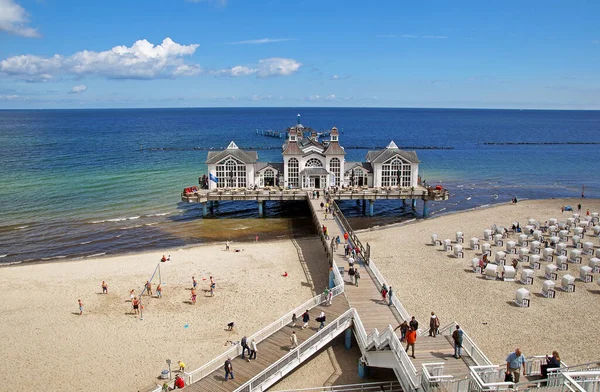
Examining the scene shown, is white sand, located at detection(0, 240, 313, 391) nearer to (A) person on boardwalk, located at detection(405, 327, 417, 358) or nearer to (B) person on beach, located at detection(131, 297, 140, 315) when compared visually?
(B) person on beach, located at detection(131, 297, 140, 315)

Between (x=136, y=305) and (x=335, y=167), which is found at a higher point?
(x=335, y=167)

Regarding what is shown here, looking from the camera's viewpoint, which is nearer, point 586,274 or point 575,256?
point 586,274

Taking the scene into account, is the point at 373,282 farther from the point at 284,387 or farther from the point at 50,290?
the point at 50,290

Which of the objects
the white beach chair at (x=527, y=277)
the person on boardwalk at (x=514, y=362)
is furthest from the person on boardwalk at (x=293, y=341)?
the white beach chair at (x=527, y=277)

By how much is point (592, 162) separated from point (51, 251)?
85.4 m

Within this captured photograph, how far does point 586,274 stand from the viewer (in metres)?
27.1

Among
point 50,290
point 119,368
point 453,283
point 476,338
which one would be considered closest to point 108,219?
point 50,290

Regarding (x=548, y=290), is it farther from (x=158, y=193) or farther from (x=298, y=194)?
(x=158, y=193)

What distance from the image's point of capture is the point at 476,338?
20.8 meters

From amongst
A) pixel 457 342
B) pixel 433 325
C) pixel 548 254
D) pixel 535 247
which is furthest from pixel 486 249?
pixel 457 342

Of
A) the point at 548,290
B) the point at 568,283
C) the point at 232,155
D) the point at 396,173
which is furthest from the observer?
the point at 396,173

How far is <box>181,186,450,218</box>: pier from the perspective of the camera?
44812 mm

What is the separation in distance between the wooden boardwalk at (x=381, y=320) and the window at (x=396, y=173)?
1939 cm

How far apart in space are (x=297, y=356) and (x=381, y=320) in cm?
392
